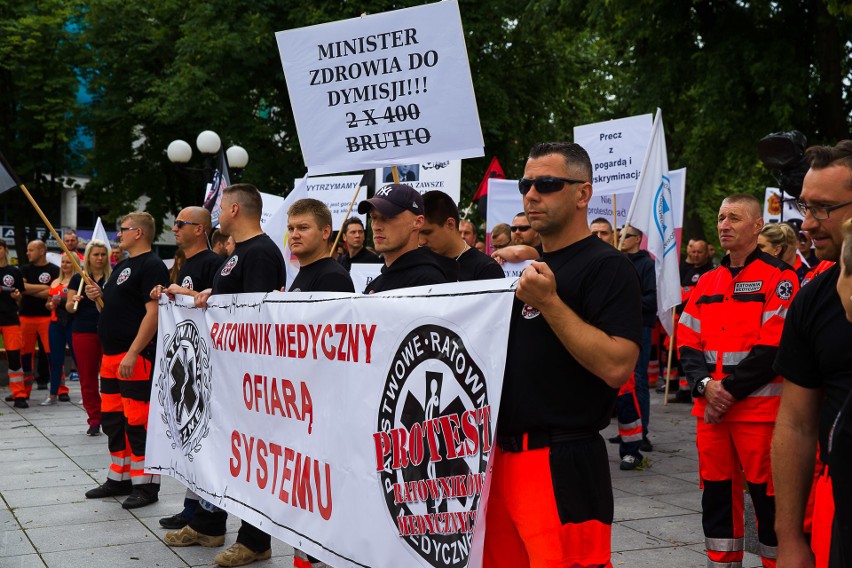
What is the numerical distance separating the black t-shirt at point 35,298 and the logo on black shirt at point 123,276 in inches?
277

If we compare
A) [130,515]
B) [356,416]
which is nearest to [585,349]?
[356,416]

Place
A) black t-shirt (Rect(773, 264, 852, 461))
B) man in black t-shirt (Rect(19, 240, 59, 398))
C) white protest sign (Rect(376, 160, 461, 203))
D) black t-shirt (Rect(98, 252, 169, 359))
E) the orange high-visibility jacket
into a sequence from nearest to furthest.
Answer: black t-shirt (Rect(773, 264, 852, 461)), the orange high-visibility jacket, black t-shirt (Rect(98, 252, 169, 359)), white protest sign (Rect(376, 160, 461, 203)), man in black t-shirt (Rect(19, 240, 59, 398))

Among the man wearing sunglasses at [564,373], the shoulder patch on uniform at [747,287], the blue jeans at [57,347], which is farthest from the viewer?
the blue jeans at [57,347]

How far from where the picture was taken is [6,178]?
7609 millimetres

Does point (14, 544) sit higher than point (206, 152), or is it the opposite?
point (206, 152)

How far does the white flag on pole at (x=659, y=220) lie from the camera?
8570mm

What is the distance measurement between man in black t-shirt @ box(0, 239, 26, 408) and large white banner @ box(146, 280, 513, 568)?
820 centimetres

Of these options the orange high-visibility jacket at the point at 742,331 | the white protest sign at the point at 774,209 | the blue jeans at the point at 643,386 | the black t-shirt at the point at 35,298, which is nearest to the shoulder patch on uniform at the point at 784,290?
the orange high-visibility jacket at the point at 742,331

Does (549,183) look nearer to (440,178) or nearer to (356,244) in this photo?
(356,244)

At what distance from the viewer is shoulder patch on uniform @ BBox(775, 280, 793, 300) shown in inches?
191

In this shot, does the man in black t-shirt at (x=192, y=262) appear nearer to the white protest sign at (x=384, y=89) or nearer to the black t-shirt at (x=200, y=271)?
the black t-shirt at (x=200, y=271)

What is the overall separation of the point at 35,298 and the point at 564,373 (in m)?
12.2

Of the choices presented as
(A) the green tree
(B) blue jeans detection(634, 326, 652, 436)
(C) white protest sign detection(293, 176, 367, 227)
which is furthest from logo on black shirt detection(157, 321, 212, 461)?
(A) the green tree

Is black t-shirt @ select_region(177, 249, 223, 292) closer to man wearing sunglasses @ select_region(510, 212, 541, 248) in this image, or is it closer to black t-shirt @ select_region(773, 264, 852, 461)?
man wearing sunglasses @ select_region(510, 212, 541, 248)
